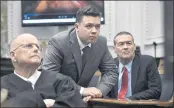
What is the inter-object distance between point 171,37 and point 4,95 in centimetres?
113

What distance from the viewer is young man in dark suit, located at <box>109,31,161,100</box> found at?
12.5 feet

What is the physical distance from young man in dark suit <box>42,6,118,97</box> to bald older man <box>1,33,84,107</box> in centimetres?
40

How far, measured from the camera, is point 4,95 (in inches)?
98.6

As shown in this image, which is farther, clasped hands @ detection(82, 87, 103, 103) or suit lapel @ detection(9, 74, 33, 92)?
clasped hands @ detection(82, 87, 103, 103)

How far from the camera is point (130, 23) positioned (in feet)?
25.9

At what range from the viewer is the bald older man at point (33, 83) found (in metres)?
2.81

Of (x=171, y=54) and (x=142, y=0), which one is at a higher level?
→ (x=142, y=0)

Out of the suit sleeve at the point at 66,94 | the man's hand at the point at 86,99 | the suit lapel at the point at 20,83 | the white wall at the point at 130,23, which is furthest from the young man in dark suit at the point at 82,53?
the white wall at the point at 130,23

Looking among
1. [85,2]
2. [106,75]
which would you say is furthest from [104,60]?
[85,2]

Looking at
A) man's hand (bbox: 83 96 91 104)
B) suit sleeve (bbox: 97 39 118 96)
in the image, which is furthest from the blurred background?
man's hand (bbox: 83 96 91 104)

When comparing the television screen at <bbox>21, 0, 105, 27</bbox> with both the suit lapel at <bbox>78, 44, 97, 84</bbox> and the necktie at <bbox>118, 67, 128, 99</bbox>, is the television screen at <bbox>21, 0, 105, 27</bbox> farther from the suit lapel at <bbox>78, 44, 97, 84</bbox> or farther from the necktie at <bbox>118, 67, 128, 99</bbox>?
the suit lapel at <bbox>78, 44, 97, 84</bbox>

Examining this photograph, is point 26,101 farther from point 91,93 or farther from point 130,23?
point 130,23

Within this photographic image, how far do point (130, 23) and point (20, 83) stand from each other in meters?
5.21

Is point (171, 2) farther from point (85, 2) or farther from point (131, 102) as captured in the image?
point (85, 2)
